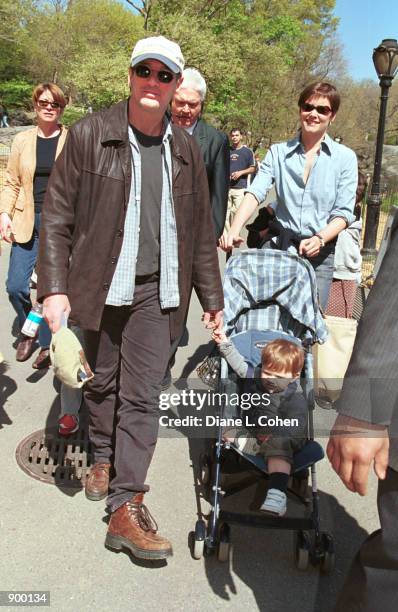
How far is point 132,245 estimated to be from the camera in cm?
299

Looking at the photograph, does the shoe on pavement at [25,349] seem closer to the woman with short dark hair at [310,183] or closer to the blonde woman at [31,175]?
the blonde woman at [31,175]

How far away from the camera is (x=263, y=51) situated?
3691 cm

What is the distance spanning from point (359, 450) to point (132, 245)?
1.63 meters

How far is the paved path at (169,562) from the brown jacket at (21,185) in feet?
6.12

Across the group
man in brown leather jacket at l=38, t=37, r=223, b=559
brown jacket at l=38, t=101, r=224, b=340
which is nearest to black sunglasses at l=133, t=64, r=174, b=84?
man in brown leather jacket at l=38, t=37, r=223, b=559

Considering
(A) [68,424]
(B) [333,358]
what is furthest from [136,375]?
(B) [333,358]

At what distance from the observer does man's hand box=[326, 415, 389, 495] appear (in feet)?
5.68

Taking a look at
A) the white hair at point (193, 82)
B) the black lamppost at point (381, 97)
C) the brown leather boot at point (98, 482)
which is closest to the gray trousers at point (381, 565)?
the brown leather boot at point (98, 482)

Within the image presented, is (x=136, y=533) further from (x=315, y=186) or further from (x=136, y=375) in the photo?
(x=315, y=186)

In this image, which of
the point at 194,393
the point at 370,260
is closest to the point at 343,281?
the point at 194,393

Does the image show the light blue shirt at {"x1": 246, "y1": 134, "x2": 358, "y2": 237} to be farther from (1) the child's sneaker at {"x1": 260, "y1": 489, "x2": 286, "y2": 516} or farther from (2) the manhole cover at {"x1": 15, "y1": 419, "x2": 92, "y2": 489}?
(2) the manhole cover at {"x1": 15, "y1": 419, "x2": 92, "y2": 489}

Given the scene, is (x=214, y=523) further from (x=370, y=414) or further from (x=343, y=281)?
(x=343, y=281)

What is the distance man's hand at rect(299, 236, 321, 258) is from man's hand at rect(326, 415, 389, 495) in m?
2.28

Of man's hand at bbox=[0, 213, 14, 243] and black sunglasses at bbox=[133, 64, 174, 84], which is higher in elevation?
black sunglasses at bbox=[133, 64, 174, 84]
